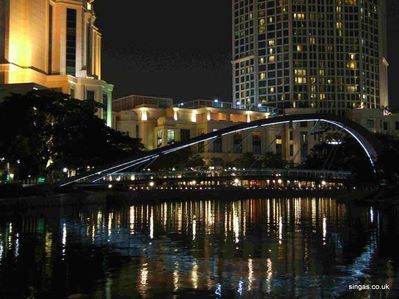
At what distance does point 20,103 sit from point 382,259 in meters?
52.5

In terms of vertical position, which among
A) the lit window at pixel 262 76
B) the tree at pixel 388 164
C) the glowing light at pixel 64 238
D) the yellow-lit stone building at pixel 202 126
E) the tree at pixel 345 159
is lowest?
the glowing light at pixel 64 238

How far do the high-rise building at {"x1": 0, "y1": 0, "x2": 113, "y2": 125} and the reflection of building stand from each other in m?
24.0

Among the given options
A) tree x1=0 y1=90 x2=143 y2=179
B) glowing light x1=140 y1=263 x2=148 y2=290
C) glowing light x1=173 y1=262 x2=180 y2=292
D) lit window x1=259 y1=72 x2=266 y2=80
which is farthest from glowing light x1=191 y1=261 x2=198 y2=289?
lit window x1=259 y1=72 x2=266 y2=80

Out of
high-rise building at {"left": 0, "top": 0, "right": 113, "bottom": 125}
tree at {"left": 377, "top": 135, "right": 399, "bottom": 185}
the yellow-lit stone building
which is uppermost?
high-rise building at {"left": 0, "top": 0, "right": 113, "bottom": 125}

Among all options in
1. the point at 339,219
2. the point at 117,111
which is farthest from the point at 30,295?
the point at 117,111

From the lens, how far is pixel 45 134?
66312 mm

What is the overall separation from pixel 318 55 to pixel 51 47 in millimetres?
97430

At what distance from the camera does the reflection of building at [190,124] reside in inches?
5743

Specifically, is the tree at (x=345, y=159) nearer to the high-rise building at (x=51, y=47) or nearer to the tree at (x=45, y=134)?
the tree at (x=45, y=134)

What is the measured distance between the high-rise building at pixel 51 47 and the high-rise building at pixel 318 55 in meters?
77.8

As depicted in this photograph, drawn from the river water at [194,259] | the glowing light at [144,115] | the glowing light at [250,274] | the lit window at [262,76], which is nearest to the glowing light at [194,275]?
the river water at [194,259]

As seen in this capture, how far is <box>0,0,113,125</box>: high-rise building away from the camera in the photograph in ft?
344

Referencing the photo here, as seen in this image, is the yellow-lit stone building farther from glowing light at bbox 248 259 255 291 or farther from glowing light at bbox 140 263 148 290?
glowing light at bbox 140 263 148 290

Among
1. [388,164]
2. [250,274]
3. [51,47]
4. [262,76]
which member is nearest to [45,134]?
[388,164]
